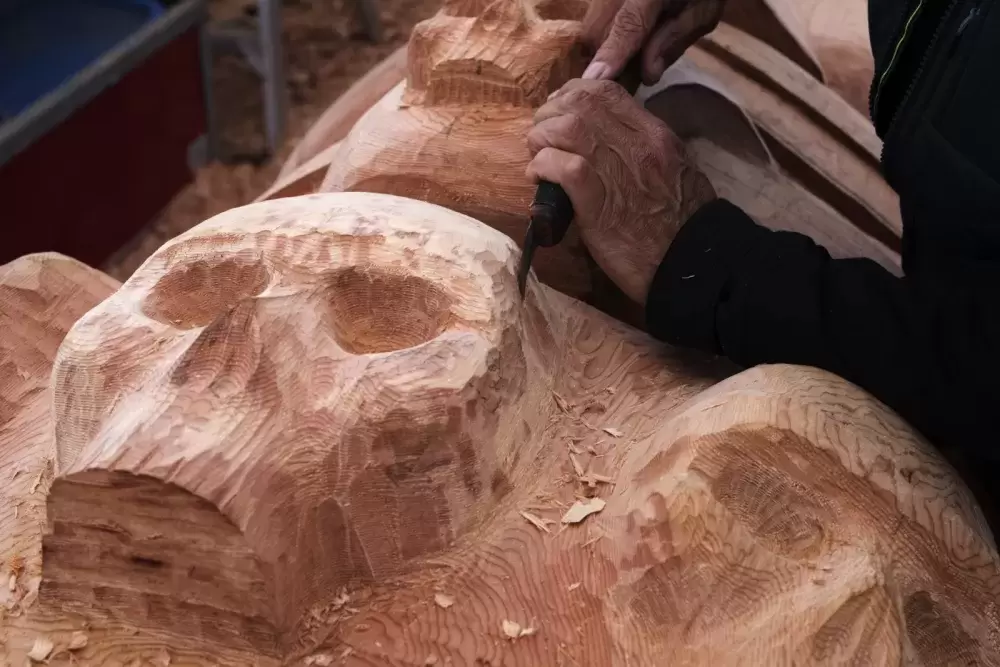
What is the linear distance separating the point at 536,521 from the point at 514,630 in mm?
120

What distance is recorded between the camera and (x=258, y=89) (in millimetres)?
3047

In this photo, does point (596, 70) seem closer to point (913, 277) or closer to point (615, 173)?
point (615, 173)

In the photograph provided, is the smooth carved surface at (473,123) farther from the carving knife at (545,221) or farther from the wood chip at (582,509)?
the wood chip at (582,509)

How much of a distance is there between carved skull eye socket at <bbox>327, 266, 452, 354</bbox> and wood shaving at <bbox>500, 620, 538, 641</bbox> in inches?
11.6

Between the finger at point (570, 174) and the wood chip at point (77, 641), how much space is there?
0.70 m

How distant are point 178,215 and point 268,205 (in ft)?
5.63

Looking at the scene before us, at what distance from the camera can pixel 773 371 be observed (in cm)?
97

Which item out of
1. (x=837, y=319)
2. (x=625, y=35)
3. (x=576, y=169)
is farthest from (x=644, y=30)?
(x=837, y=319)

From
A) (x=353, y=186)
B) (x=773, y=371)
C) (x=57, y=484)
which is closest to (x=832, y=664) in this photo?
(x=773, y=371)

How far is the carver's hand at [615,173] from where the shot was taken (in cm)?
113

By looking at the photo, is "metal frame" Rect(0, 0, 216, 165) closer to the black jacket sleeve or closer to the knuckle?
the knuckle

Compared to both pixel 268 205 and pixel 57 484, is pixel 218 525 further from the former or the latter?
pixel 268 205

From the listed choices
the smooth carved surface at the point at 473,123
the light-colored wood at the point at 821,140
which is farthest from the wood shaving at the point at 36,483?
the light-colored wood at the point at 821,140

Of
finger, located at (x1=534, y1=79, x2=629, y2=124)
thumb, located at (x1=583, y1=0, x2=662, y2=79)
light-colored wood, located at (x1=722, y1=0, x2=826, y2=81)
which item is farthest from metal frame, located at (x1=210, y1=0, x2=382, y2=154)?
finger, located at (x1=534, y1=79, x2=629, y2=124)
